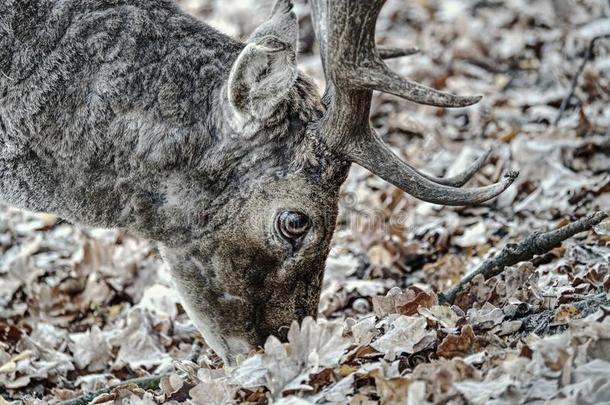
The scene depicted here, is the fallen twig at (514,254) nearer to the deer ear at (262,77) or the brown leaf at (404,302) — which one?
the brown leaf at (404,302)

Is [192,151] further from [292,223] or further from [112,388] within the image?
[112,388]

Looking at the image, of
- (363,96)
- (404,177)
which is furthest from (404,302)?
(363,96)

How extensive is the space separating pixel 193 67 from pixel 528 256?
72.4 inches

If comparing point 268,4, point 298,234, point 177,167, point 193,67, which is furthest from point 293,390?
point 268,4

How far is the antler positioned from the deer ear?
0.17 meters

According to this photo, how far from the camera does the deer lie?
176 inches

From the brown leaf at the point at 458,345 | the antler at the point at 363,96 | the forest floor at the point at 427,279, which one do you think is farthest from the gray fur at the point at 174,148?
the brown leaf at the point at 458,345

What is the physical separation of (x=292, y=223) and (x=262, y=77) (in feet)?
2.26

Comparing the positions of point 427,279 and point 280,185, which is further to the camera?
point 427,279

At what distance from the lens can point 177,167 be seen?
15.1 ft

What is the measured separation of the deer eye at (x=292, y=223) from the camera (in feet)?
14.6

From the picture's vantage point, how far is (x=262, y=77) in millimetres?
4324

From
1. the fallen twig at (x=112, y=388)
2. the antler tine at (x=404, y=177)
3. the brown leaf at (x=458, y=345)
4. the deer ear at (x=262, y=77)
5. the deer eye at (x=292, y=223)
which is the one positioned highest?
the deer ear at (x=262, y=77)

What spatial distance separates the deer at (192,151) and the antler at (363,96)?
0.03ft
